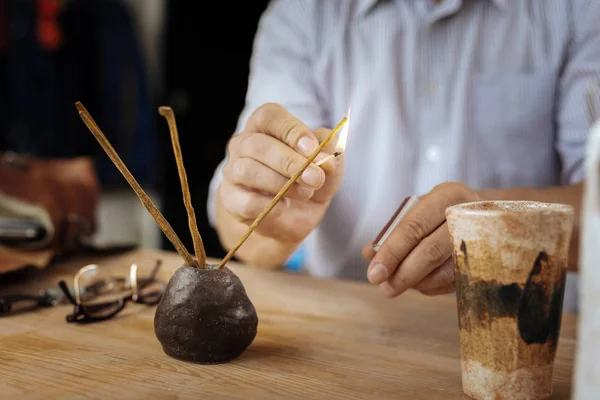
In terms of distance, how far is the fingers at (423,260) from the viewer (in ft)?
2.60

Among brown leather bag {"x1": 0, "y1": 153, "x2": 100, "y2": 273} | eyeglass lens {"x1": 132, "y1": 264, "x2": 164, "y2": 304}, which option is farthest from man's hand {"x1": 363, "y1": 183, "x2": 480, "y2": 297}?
brown leather bag {"x1": 0, "y1": 153, "x2": 100, "y2": 273}

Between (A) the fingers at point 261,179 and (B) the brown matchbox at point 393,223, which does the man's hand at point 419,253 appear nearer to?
(B) the brown matchbox at point 393,223

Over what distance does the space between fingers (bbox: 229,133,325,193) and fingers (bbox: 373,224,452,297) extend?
15 cm

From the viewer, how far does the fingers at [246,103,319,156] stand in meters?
0.83

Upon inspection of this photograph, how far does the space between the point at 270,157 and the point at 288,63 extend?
733mm

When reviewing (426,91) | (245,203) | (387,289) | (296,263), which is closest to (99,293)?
(245,203)

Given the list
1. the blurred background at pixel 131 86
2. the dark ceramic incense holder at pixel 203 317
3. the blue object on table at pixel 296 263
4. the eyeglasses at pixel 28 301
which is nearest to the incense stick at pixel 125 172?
the dark ceramic incense holder at pixel 203 317

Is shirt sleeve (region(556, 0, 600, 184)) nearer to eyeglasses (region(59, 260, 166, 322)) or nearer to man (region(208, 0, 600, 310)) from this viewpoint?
man (region(208, 0, 600, 310))

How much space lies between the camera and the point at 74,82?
132 inches

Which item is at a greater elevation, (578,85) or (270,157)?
(578,85)

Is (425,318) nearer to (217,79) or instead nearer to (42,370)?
(42,370)

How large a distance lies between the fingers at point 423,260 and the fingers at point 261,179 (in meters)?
0.18

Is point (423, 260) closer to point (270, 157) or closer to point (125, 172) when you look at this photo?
point (270, 157)

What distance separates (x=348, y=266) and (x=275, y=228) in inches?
23.5
